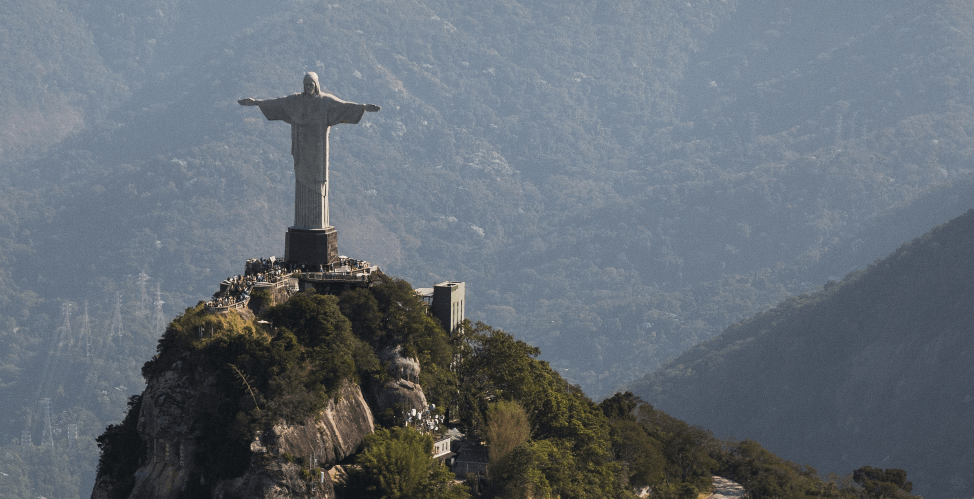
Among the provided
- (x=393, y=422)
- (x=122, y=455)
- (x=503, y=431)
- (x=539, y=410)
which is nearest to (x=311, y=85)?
(x=393, y=422)

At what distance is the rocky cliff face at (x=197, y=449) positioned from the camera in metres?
44.0

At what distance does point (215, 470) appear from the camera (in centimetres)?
4475

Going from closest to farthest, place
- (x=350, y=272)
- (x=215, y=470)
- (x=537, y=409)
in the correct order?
(x=215, y=470)
(x=350, y=272)
(x=537, y=409)

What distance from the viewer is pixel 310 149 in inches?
2189

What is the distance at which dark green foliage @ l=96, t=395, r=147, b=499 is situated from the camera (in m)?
47.2

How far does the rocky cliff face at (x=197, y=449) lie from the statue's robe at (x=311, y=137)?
39.1ft

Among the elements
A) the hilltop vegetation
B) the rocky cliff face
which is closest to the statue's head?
the hilltop vegetation

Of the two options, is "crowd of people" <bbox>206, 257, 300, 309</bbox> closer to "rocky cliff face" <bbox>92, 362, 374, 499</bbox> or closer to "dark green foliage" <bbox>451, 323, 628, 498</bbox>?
"rocky cliff face" <bbox>92, 362, 374, 499</bbox>

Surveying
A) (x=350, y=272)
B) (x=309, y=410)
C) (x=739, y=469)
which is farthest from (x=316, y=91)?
(x=739, y=469)

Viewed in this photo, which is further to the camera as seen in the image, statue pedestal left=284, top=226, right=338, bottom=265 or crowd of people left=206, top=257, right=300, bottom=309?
statue pedestal left=284, top=226, right=338, bottom=265

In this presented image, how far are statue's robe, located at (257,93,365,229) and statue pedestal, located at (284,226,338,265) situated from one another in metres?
0.68

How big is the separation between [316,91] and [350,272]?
8.53m

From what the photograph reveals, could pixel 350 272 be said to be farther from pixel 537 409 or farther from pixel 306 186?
pixel 537 409

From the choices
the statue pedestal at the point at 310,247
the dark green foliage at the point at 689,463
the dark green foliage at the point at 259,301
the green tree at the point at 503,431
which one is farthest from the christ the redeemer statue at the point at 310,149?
the dark green foliage at the point at 689,463
